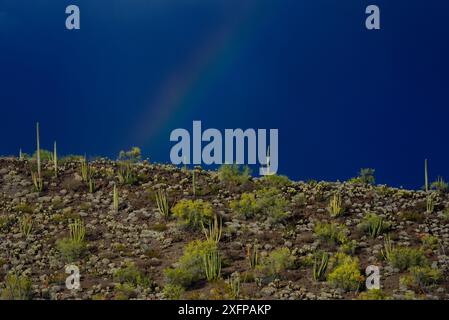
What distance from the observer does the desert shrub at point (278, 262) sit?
17.9 meters

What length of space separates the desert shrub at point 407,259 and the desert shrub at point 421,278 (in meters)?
0.65

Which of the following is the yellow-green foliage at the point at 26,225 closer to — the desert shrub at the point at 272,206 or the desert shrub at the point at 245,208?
the desert shrub at the point at 245,208

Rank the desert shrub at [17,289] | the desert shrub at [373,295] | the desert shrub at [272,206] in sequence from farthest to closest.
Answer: the desert shrub at [272,206]
the desert shrub at [17,289]
the desert shrub at [373,295]

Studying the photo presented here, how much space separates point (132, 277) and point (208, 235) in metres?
3.29

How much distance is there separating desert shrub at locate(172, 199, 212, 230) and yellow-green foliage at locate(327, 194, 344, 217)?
3633mm

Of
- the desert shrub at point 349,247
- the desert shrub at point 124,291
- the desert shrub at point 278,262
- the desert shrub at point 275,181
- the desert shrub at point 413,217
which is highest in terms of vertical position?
the desert shrub at point 275,181

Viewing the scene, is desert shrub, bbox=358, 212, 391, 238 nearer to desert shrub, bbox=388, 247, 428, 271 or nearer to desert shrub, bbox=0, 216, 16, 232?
Result: desert shrub, bbox=388, 247, 428, 271

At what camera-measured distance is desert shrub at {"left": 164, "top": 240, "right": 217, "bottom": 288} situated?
17.6 m

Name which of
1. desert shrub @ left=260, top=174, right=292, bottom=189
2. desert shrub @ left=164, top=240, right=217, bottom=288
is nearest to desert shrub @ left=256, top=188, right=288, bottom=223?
desert shrub @ left=260, top=174, right=292, bottom=189

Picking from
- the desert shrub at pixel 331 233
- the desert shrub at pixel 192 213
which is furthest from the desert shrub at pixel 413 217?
the desert shrub at pixel 192 213
